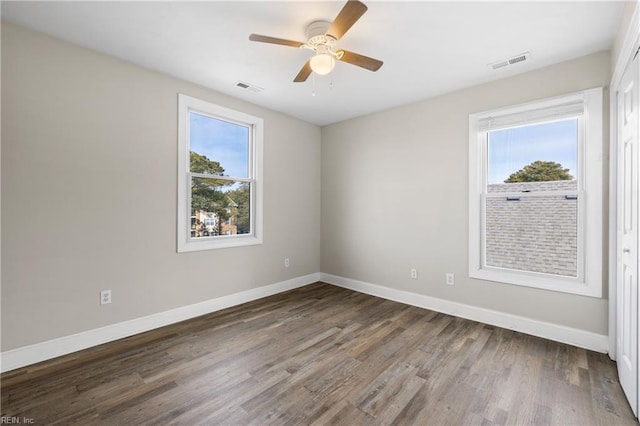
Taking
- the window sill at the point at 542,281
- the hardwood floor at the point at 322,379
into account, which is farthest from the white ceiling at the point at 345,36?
the hardwood floor at the point at 322,379

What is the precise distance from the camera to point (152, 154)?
2939mm

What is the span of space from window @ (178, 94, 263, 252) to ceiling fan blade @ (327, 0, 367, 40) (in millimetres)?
2040

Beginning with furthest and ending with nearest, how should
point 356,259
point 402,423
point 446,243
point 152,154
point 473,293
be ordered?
point 356,259 → point 446,243 → point 473,293 → point 152,154 → point 402,423

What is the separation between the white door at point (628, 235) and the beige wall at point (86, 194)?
3626mm

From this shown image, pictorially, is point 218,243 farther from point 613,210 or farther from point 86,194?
point 613,210

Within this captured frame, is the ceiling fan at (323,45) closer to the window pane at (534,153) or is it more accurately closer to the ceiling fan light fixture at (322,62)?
the ceiling fan light fixture at (322,62)

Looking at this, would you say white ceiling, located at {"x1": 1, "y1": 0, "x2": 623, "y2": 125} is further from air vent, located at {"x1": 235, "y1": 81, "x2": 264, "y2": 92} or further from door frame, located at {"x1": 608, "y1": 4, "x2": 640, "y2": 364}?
door frame, located at {"x1": 608, "y1": 4, "x2": 640, "y2": 364}

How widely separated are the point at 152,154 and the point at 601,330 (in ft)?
15.0

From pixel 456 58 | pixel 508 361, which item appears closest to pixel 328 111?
pixel 456 58

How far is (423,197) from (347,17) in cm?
242

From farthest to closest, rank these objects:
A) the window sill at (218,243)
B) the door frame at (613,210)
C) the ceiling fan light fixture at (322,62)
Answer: the window sill at (218,243) → the door frame at (613,210) → the ceiling fan light fixture at (322,62)

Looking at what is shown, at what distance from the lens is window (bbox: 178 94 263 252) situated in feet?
10.5

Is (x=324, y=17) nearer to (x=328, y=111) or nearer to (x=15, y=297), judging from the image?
(x=328, y=111)

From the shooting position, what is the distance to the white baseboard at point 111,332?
2209 millimetres
